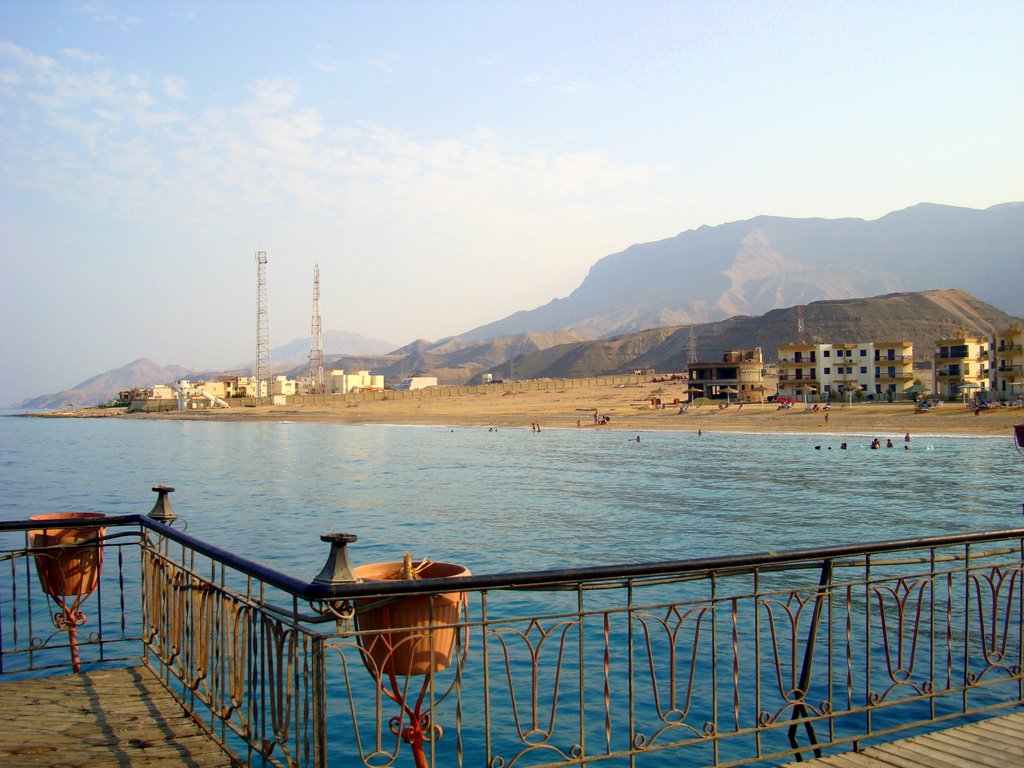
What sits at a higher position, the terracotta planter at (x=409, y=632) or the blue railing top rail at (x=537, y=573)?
the blue railing top rail at (x=537, y=573)

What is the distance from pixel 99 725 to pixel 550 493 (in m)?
29.7

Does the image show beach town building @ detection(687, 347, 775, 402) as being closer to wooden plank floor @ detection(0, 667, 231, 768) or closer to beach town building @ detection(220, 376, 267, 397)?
wooden plank floor @ detection(0, 667, 231, 768)

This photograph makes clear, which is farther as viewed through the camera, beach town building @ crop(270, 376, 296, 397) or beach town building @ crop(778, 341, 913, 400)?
beach town building @ crop(270, 376, 296, 397)

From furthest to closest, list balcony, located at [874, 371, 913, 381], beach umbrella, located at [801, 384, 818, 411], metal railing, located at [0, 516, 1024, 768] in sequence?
balcony, located at [874, 371, 913, 381], beach umbrella, located at [801, 384, 818, 411], metal railing, located at [0, 516, 1024, 768]

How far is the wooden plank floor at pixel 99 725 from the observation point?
4703 mm

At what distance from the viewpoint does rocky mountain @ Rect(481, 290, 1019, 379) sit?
145 metres

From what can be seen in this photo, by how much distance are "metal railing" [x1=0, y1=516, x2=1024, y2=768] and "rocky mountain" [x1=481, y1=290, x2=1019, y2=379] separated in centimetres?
12926

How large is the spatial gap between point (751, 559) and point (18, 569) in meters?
23.5

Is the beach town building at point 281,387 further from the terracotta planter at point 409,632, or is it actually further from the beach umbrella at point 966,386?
the terracotta planter at point 409,632

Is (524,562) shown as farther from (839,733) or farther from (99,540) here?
(99,540)

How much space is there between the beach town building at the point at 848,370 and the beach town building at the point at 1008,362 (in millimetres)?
7581

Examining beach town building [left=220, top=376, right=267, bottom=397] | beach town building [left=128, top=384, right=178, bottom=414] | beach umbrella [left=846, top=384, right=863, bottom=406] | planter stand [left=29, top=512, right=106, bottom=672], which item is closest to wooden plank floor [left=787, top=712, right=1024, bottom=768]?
planter stand [left=29, top=512, right=106, bottom=672]

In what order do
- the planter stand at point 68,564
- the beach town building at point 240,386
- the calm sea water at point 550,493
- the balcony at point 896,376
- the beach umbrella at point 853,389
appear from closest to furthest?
the planter stand at point 68,564 < the calm sea water at point 550,493 < the beach umbrella at point 853,389 < the balcony at point 896,376 < the beach town building at point 240,386

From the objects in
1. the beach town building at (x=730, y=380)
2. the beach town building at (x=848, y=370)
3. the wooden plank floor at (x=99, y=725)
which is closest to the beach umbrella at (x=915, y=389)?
the beach town building at (x=848, y=370)
